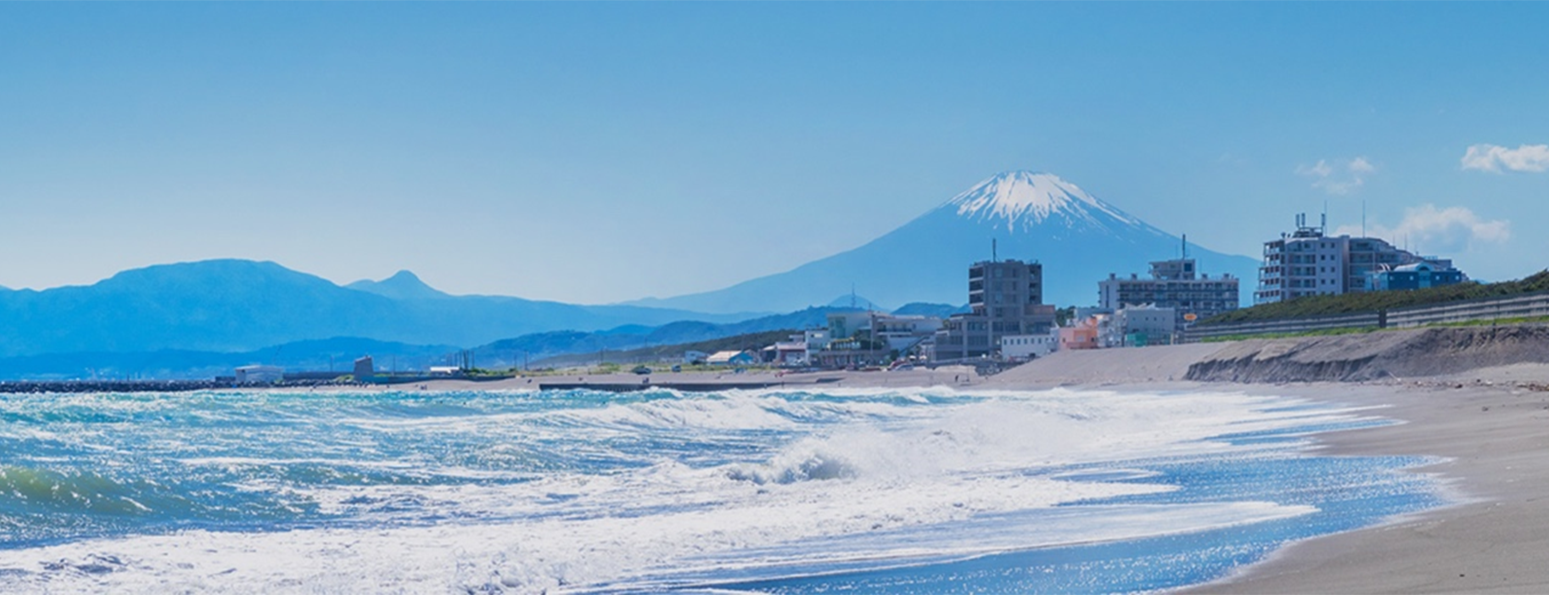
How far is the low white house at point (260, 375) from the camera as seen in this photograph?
148 metres

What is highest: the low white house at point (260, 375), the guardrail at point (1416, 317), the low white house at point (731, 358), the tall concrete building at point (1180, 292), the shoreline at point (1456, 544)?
the tall concrete building at point (1180, 292)

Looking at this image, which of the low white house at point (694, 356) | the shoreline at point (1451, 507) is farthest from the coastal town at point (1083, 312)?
the shoreline at point (1451, 507)

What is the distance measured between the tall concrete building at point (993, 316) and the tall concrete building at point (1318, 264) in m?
17.8

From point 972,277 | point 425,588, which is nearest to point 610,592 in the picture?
point 425,588

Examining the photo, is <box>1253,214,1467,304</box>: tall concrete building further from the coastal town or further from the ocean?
the ocean

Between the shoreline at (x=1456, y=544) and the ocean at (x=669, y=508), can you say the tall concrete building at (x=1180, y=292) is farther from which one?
the shoreline at (x=1456, y=544)

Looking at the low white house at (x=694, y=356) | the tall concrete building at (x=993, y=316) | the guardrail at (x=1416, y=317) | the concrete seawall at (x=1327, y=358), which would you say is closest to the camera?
the concrete seawall at (x=1327, y=358)

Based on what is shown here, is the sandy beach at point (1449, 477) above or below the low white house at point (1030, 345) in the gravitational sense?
below

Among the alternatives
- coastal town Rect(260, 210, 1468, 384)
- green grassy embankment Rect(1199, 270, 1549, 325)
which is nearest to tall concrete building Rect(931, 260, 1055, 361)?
coastal town Rect(260, 210, 1468, 384)

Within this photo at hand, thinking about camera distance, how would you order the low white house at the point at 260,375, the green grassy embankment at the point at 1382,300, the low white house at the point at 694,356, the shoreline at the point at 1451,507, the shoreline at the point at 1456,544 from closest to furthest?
the shoreline at the point at 1456,544 → the shoreline at the point at 1451,507 → the green grassy embankment at the point at 1382,300 → the low white house at the point at 260,375 → the low white house at the point at 694,356

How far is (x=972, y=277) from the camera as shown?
123 meters

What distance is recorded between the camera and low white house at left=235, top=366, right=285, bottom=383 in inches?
5807

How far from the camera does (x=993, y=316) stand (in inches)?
4692

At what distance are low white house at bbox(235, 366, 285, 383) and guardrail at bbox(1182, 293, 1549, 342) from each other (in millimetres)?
99668
